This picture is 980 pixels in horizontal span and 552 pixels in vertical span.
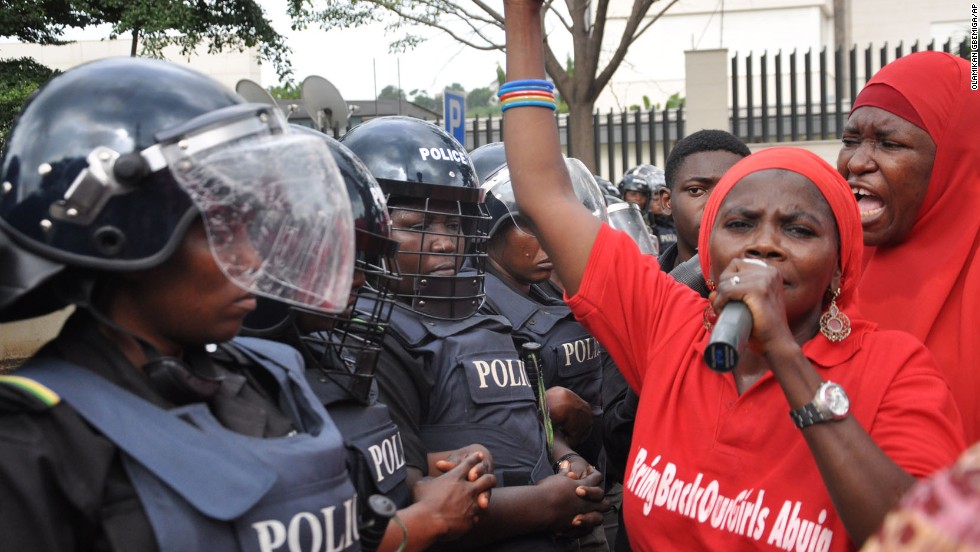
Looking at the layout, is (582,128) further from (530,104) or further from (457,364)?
(530,104)

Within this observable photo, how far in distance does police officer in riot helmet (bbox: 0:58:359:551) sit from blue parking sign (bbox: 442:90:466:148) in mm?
7689

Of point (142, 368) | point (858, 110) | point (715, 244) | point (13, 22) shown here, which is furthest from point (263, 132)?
point (13, 22)

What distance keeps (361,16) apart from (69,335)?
1371 centimetres

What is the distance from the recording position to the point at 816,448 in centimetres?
205

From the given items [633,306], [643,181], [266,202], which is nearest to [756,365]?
[633,306]

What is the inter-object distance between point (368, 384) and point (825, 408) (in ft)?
3.51

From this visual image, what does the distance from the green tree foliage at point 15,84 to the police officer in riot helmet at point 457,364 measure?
7611 millimetres

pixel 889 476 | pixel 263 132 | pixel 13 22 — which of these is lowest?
pixel 889 476

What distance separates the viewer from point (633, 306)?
2.59m

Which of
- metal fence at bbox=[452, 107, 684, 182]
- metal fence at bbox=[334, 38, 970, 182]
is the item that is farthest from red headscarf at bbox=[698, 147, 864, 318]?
metal fence at bbox=[452, 107, 684, 182]

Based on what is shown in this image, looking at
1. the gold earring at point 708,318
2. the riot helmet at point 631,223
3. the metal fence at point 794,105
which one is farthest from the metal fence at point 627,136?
the gold earring at point 708,318

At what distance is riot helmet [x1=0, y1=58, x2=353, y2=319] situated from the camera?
1754mm

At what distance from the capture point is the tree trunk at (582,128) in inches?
581

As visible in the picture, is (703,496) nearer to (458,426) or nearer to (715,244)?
(715,244)
